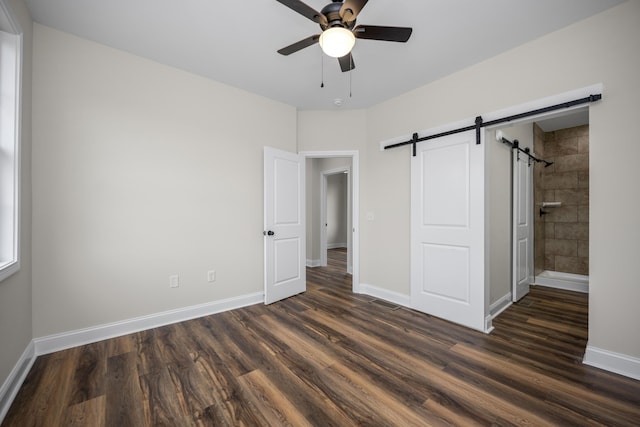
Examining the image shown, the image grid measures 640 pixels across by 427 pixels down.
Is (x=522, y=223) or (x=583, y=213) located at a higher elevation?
(x=583, y=213)

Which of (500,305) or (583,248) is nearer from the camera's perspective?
(500,305)

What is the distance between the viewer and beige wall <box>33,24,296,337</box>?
7.43ft

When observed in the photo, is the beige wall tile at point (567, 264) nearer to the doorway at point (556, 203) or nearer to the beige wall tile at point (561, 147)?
the doorway at point (556, 203)

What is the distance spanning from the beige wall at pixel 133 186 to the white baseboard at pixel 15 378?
0.70 ft

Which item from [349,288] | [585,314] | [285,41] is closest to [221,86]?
[285,41]

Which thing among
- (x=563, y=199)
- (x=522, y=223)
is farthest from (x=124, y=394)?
(x=563, y=199)

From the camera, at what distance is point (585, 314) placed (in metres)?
3.10

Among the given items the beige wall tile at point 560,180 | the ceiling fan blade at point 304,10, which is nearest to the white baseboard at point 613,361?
the ceiling fan blade at point 304,10

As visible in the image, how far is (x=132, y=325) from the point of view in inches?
104

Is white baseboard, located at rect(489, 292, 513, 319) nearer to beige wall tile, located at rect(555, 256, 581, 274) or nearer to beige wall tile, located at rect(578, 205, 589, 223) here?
beige wall tile, located at rect(555, 256, 581, 274)

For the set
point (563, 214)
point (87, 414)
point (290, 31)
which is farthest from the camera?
point (563, 214)

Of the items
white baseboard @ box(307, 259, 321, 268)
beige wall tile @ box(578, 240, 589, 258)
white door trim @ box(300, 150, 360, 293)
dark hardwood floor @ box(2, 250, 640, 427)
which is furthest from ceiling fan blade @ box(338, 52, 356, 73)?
beige wall tile @ box(578, 240, 589, 258)

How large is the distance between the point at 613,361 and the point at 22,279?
4.35m

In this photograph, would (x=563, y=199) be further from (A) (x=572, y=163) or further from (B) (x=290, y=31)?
(B) (x=290, y=31)
